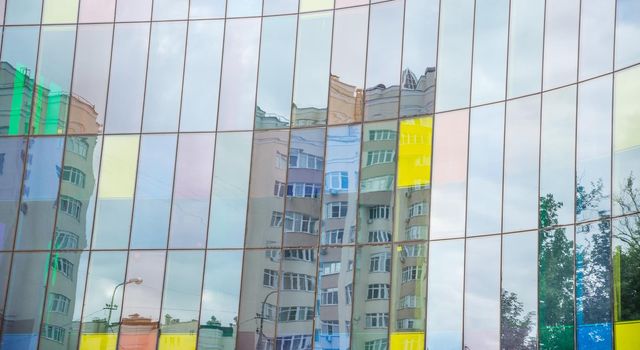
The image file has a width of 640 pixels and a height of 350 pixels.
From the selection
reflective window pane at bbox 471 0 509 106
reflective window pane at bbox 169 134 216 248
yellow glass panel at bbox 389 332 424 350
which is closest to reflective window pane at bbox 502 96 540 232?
reflective window pane at bbox 471 0 509 106

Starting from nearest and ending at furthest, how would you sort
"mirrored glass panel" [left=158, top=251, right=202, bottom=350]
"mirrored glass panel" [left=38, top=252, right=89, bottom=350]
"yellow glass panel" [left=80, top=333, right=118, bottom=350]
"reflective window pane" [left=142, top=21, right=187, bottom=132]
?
"mirrored glass panel" [left=158, top=251, right=202, bottom=350] → "yellow glass panel" [left=80, top=333, right=118, bottom=350] → "mirrored glass panel" [left=38, top=252, right=89, bottom=350] → "reflective window pane" [left=142, top=21, right=187, bottom=132]

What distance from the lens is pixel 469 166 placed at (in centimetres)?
2930

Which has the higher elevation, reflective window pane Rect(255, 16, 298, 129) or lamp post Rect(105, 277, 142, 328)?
reflective window pane Rect(255, 16, 298, 129)

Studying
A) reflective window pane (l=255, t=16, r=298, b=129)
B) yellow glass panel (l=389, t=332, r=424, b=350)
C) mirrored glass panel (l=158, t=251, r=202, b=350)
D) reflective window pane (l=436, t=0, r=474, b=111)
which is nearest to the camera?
yellow glass panel (l=389, t=332, r=424, b=350)

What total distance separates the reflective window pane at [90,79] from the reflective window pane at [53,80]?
265mm

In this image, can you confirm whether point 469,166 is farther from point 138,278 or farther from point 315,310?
point 138,278

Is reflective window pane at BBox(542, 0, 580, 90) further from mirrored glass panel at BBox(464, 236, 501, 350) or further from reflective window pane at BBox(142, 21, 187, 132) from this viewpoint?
reflective window pane at BBox(142, 21, 187, 132)

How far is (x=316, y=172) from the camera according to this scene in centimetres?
3147

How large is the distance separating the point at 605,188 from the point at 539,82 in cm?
404

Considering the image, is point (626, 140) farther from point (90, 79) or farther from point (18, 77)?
point (18, 77)

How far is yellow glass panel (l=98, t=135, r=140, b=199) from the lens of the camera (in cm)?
3278

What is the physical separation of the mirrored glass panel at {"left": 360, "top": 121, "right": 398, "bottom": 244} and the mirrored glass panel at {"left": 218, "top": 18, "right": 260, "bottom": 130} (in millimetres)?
4191

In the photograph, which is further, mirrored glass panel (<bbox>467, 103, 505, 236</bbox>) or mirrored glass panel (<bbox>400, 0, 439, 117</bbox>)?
mirrored glass panel (<bbox>400, 0, 439, 117</bbox>)

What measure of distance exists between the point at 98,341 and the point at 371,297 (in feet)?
29.5
